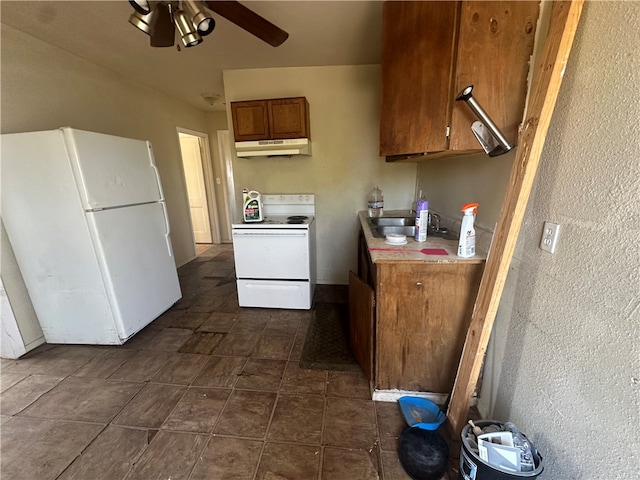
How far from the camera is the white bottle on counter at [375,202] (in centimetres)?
274

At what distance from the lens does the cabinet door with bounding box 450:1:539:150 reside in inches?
45.1

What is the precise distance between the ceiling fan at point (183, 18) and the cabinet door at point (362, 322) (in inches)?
62.7

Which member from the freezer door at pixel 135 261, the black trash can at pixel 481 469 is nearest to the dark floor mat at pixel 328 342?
the black trash can at pixel 481 469

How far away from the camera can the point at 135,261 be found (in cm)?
→ 224

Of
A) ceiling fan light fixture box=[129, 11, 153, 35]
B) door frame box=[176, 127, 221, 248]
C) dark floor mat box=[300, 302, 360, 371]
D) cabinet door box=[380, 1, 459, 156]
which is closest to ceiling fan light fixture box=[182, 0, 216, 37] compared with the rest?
ceiling fan light fixture box=[129, 11, 153, 35]

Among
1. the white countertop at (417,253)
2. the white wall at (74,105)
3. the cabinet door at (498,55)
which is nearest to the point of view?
the cabinet door at (498,55)

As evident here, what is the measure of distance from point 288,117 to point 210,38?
87cm

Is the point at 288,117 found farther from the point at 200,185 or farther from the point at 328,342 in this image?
the point at 200,185

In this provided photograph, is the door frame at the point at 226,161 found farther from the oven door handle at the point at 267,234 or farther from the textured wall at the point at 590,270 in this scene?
the textured wall at the point at 590,270

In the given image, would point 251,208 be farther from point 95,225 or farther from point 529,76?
point 529,76

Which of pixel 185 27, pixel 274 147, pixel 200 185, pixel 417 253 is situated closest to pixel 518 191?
pixel 417 253

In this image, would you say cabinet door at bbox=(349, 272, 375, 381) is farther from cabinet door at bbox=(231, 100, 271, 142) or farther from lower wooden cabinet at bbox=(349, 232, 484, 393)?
cabinet door at bbox=(231, 100, 271, 142)

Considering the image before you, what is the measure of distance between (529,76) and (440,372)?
1544 millimetres

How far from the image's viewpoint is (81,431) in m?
1.45
